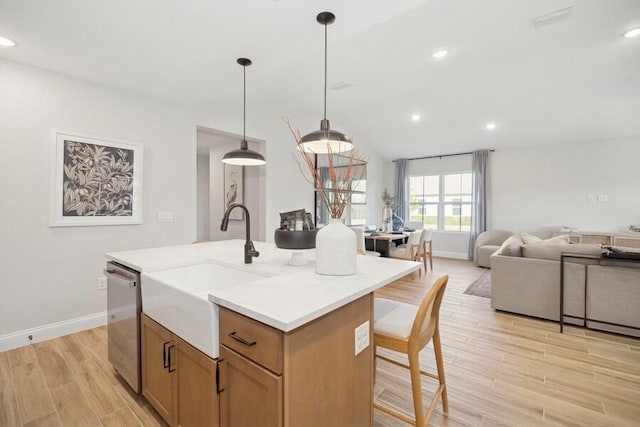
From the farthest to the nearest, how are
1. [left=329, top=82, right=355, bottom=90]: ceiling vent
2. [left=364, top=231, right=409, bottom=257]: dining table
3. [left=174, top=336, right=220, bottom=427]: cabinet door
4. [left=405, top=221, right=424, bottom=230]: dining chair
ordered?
1. [left=405, top=221, right=424, bottom=230]: dining chair
2. [left=364, top=231, right=409, bottom=257]: dining table
3. [left=329, top=82, right=355, bottom=90]: ceiling vent
4. [left=174, top=336, right=220, bottom=427]: cabinet door

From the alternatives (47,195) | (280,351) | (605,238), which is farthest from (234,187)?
(605,238)

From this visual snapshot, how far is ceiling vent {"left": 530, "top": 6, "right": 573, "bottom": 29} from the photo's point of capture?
2710 millimetres

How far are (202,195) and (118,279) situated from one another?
581 centimetres

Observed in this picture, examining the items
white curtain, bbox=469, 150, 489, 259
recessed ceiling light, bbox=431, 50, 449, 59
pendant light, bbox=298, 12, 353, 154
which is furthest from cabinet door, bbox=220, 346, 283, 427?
white curtain, bbox=469, 150, 489, 259

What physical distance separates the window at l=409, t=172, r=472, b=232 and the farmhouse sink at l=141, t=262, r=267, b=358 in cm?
642

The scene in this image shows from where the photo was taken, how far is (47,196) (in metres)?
2.62

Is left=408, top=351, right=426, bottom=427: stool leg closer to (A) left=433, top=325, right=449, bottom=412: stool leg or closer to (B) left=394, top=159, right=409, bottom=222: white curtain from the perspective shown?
(A) left=433, top=325, right=449, bottom=412: stool leg

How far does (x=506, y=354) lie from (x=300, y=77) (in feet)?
12.2

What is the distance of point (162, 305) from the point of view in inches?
57.2

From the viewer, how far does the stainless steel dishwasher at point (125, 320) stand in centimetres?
168

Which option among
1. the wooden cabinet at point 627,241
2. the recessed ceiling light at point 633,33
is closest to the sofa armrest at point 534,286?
the recessed ceiling light at point 633,33

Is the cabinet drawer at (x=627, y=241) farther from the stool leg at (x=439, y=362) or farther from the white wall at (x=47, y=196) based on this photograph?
the white wall at (x=47, y=196)

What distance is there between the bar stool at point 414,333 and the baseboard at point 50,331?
293 centimetres

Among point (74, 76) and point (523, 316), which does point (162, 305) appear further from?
point (523, 316)
